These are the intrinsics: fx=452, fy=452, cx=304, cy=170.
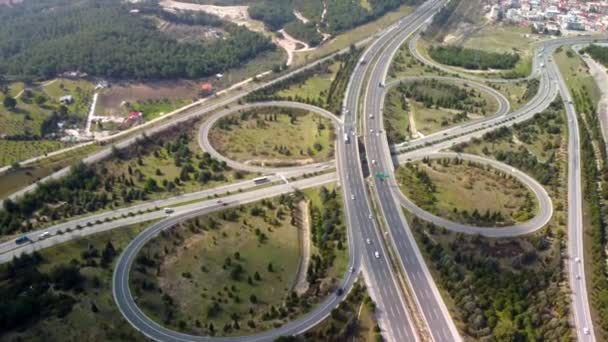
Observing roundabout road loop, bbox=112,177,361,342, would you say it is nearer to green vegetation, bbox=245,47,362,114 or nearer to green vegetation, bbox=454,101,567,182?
green vegetation, bbox=454,101,567,182

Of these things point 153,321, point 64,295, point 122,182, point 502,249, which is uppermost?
point 502,249

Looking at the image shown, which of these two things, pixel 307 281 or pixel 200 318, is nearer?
pixel 200 318

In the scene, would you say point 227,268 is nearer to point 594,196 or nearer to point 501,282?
point 501,282

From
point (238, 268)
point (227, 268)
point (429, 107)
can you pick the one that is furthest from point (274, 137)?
point (429, 107)

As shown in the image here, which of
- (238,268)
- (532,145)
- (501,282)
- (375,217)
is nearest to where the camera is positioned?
(501,282)

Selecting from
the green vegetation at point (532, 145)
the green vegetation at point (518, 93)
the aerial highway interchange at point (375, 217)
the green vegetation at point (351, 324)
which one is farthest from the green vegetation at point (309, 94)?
the green vegetation at point (351, 324)

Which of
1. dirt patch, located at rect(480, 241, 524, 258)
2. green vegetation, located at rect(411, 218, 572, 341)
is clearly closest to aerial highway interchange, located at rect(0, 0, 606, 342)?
green vegetation, located at rect(411, 218, 572, 341)

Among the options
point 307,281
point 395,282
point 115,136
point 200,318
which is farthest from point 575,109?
point 115,136

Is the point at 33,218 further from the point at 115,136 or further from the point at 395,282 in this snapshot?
the point at 395,282
